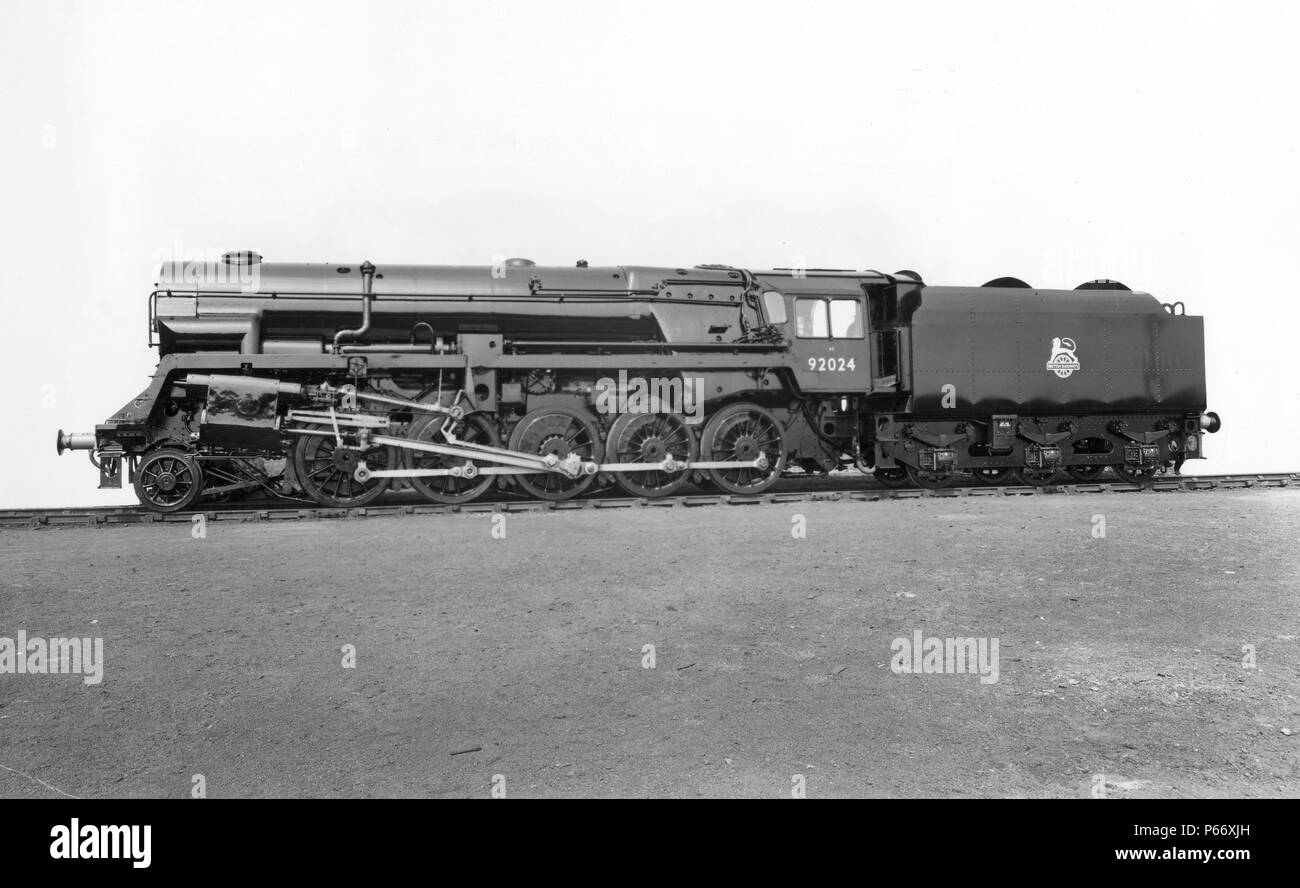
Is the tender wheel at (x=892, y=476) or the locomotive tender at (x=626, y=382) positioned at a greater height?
the locomotive tender at (x=626, y=382)

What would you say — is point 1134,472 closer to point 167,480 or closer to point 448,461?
point 448,461

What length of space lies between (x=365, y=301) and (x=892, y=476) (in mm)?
9041

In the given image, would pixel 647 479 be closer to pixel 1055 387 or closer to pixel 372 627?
pixel 1055 387

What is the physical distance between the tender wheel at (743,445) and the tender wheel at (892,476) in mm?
2192

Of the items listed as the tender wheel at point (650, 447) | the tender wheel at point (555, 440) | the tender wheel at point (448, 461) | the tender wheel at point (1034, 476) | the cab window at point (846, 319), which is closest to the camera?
the tender wheel at point (448, 461)

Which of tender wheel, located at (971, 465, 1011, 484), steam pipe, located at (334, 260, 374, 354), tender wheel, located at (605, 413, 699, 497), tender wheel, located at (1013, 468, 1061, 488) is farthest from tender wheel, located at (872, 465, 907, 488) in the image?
steam pipe, located at (334, 260, 374, 354)

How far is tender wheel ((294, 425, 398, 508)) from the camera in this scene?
12.3 m

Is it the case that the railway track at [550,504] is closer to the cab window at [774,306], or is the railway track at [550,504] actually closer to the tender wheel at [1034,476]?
the tender wheel at [1034,476]

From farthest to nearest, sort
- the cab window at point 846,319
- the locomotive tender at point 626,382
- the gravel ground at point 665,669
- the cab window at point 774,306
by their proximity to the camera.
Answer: the cab window at point 846,319 → the cab window at point 774,306 → the locomotive tender at point 626,382 → the gravel ground at point 665,669

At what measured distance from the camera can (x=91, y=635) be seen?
218 inches

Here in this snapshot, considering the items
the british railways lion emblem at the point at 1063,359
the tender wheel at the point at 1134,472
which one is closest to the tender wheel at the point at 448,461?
the british railways lion emblem at the point at 1063,359

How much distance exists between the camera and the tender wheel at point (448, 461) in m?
12.6

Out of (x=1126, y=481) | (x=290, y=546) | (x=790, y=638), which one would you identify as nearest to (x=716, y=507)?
(x=290, y=546)

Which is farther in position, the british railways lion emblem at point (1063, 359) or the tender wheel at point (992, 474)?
the tender wheel at point (992, 474)
